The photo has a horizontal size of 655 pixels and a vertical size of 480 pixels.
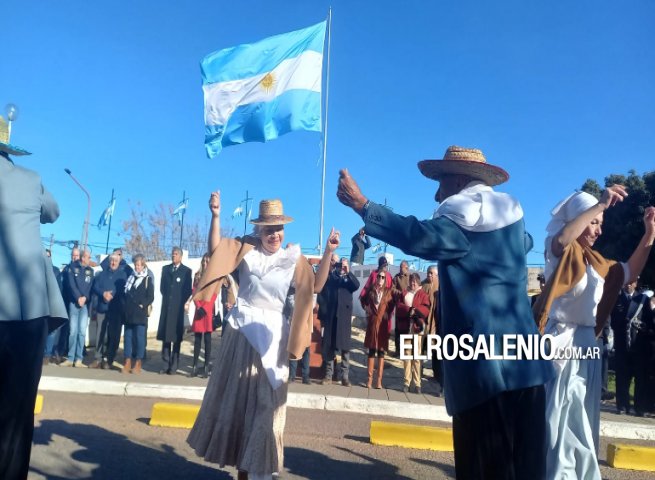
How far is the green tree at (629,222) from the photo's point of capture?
20.2 metres

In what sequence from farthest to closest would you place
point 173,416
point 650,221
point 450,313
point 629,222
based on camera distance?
point 629,222 → point 173,416 → point 650,221 → point 450,313

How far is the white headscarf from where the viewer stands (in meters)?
3.26

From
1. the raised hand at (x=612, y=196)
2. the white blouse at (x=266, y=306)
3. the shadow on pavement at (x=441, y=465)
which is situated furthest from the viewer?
the shadow on pavement at (x=441, y=465)

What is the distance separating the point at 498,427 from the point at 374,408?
546 centimetres

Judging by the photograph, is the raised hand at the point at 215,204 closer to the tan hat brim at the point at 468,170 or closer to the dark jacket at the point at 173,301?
the tan hat brim at the point at 468,170

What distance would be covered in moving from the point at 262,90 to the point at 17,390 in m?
8.38

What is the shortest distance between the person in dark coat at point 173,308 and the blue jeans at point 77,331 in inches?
59.0

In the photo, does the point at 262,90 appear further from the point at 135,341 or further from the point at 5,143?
the point at 5,143

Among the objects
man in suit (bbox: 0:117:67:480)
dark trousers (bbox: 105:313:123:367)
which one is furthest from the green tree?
man in suit (bbox: 0:117:67:480)

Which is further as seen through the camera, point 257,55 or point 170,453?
point 257,55

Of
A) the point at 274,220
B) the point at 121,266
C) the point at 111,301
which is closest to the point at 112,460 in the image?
the point at 274,220

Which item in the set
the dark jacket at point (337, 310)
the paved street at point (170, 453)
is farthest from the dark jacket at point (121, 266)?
the paved street at point (170, 453)

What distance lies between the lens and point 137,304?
984 centimetres

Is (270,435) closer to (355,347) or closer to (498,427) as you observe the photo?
(498,427)
